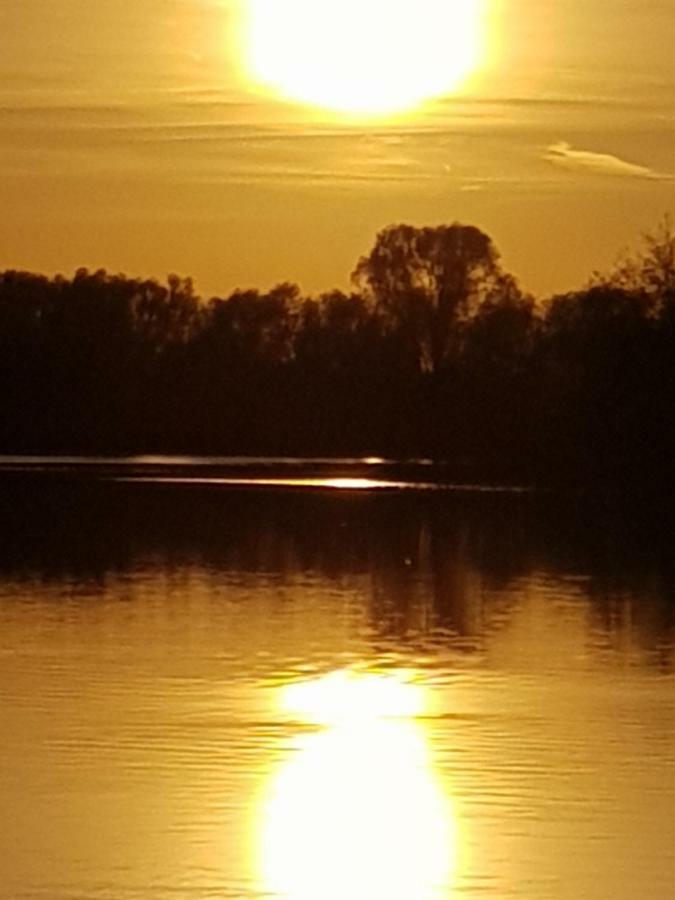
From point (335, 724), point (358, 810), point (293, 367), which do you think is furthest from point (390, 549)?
point (293, 367)

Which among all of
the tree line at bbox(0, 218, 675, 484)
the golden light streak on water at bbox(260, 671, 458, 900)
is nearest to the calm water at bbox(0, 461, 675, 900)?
the golden light streak on water at bbox(260, 671, 458, 900)

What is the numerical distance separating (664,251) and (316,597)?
123 ft

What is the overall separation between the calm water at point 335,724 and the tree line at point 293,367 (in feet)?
129

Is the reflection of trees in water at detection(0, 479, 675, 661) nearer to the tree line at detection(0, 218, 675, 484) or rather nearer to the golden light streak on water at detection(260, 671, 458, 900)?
the golden light streak on water at detection(260, 671, 458, 900)

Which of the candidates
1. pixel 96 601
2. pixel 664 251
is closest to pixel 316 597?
pixel 96 601

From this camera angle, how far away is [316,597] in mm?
23469

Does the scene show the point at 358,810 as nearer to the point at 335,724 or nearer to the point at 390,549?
the point at 335,724

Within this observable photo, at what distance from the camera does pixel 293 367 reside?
8156cm

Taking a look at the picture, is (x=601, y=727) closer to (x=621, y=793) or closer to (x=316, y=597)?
(x=621, y=793)

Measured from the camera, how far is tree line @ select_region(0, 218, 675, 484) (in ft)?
237

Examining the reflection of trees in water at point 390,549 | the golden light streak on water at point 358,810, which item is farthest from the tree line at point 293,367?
the golden light streak on water at point 358,810

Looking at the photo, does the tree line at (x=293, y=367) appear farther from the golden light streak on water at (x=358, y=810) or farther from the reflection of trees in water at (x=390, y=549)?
the golden light streak on water at (x=358, y=810)

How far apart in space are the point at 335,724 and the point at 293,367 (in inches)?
2604

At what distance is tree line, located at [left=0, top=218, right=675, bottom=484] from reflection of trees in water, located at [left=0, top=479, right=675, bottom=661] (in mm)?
23093
